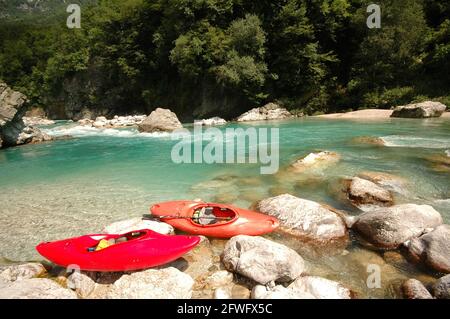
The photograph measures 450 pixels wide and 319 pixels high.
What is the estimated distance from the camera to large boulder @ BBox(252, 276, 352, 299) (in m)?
3.95

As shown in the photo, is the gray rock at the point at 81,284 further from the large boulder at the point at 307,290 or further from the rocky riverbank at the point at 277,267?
the large boulder at the point at 307,290

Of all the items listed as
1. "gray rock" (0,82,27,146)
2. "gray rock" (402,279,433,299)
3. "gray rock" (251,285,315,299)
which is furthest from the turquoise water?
"gray rock" (0,82,27,146)

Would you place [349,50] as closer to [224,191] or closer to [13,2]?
[224,191]

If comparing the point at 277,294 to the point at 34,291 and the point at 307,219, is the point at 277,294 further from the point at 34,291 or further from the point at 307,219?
the point at 34,291

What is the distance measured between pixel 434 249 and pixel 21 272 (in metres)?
6.57

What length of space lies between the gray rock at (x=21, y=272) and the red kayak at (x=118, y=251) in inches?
8.6

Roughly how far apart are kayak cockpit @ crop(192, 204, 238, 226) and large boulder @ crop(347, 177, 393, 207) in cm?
316

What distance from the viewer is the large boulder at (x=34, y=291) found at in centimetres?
385

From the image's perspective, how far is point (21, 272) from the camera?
4.93 meters

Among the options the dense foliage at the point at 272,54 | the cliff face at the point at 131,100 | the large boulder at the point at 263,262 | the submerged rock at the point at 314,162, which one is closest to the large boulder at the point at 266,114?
the dense foliage at the point at 272,54

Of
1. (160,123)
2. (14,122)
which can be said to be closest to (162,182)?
(160,123)

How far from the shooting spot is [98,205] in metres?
8.23

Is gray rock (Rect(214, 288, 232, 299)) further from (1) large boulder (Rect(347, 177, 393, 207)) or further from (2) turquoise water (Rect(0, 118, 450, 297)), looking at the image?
(1) large boulder (Rect(347, 177, 393, 207))
